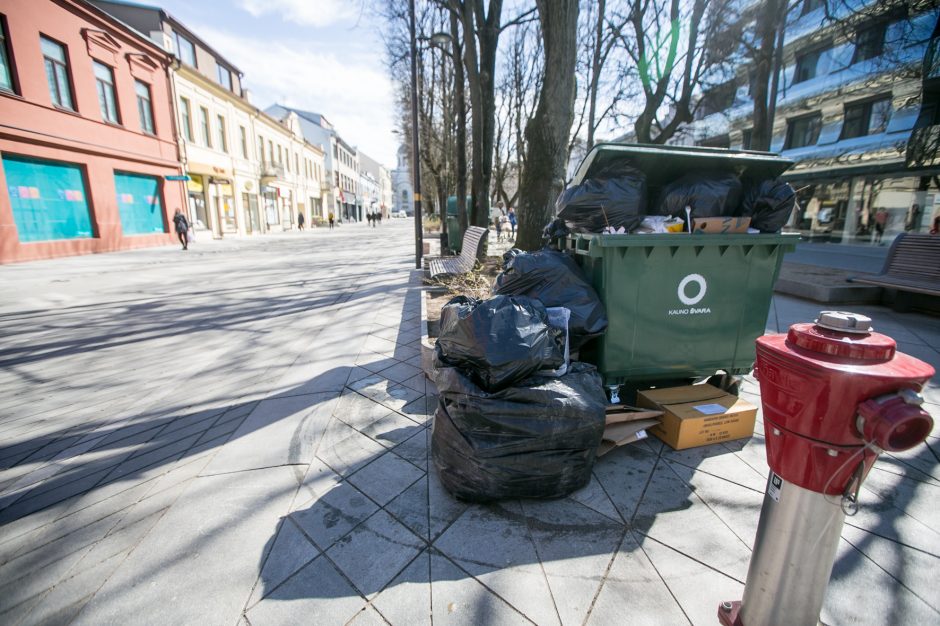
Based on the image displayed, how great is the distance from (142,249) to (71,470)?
18.1 m

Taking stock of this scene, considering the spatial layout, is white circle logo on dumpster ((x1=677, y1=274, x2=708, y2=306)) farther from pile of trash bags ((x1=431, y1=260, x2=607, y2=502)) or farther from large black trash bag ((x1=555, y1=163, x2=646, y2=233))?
pile of trash bags ((x1=431, y1=260, x2=607, y2=502))

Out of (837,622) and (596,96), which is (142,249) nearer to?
(596,96)

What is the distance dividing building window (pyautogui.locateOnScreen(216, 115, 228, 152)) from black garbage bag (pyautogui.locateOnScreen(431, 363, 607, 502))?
27634mm

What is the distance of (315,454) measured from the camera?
2578mm

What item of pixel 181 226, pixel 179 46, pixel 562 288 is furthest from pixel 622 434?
pixel 179 46

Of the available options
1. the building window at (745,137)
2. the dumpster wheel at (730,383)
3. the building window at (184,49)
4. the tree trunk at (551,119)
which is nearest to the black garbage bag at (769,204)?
the dumpster wheel at (730,383)

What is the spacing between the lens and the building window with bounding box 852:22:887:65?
563 inches

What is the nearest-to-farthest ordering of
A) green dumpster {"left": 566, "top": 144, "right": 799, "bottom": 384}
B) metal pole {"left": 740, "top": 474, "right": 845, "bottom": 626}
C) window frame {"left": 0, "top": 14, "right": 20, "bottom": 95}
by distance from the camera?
metal pole {"left": 740, "top": 474, "right": 845, "bottom": 626} < green dumpster {"left": 566, "top": 144, "right": 799, "bottom": 384} < window frame {"left": 0, "top": 14, "right": 20, "bottom": 95}

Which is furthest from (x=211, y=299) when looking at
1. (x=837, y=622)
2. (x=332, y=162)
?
(x=332, y=162)

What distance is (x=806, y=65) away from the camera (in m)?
18.2

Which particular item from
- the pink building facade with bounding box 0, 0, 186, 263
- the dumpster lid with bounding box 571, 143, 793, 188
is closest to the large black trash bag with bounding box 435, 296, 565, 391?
the dumpster lid with bounding box 571, 143, 793, 188

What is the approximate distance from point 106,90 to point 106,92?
0.24 feet

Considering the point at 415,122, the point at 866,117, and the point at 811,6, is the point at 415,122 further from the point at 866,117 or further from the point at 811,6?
the point at 811,6

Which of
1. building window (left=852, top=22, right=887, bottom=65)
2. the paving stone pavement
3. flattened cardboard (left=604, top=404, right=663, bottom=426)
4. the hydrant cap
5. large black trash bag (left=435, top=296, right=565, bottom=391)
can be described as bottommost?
the paving stone pavement
